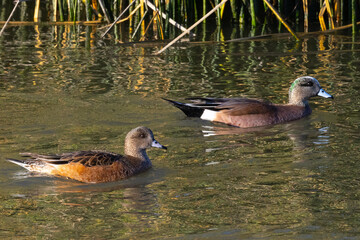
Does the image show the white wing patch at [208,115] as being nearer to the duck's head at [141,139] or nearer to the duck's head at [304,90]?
the duck's head at [304,90]

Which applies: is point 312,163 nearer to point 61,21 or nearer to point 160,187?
point 160,187

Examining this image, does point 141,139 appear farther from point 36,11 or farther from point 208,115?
point 36,11

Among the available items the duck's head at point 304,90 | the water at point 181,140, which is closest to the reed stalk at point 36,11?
the water at point 181,140

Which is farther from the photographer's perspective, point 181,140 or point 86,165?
point 181,140

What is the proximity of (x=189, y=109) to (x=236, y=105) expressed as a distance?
1.86 ft

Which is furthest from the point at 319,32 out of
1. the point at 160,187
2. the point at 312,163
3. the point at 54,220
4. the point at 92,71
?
the point at 54,220

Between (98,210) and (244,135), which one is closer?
(98,210)

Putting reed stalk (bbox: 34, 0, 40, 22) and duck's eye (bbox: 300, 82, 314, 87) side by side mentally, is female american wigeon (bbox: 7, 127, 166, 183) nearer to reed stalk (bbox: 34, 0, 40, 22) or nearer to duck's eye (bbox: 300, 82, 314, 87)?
duck's eye (bbox: 300, 82, 314, 87)

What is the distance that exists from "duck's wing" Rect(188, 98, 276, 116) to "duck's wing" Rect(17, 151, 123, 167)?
7.81ft

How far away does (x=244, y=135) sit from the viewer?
8.23 metres

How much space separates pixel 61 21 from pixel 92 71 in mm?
3518

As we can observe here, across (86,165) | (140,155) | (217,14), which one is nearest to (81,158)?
(86,165)

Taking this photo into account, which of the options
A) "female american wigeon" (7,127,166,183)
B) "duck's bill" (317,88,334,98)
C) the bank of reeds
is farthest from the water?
the bank of reeds

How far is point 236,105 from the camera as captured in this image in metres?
8.74
